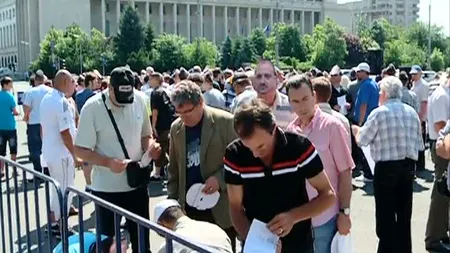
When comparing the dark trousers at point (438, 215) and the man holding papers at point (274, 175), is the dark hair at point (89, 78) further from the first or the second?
the man holding papers at point (274, 175)

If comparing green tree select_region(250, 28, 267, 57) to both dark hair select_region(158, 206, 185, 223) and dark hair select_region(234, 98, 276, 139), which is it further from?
dark hair select_region(234, 98, 276, 139)

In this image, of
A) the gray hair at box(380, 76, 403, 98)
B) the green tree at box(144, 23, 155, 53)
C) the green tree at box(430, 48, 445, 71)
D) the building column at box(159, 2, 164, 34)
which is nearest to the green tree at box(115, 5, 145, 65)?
the green tree at box(144, 23, 155, 53)

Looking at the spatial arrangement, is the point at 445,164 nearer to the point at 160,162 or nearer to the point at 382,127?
the point at 382,127

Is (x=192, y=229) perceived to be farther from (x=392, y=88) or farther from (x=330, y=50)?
(x=330, y=50)

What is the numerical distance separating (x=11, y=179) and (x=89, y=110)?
0.84 meters

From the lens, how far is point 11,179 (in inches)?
203

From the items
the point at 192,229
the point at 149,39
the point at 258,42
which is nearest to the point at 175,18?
the point at 258,42

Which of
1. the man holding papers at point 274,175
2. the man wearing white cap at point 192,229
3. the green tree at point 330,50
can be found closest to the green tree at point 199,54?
the green tree at point 330,50

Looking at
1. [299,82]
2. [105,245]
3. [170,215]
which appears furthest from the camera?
[299,82]

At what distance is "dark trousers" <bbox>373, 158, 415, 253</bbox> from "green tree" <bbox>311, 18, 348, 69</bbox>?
84610 mm

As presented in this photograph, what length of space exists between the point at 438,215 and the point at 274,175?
3.96 m

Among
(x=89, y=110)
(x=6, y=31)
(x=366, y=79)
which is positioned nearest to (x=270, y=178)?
(x=89, y=110)

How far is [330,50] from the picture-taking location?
91.1 meters

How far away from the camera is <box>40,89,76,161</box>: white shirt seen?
7.54 meters
